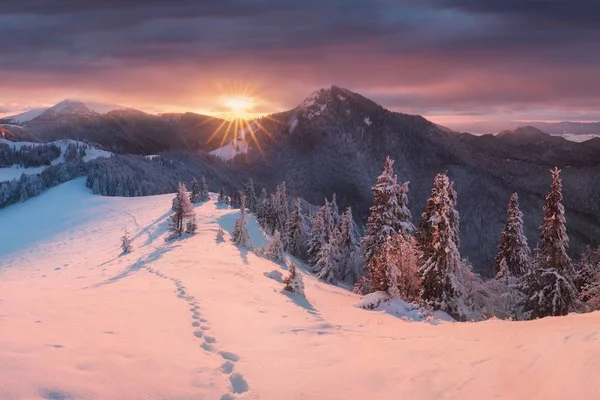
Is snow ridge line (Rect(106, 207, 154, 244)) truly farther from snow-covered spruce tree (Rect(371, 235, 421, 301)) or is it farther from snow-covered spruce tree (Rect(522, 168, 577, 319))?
snow-covered spruce tree (Rect(522, 168, 577, 319))

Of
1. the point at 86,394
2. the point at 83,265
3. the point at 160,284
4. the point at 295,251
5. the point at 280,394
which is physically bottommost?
the point at 295,251

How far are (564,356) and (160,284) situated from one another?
50.6ft

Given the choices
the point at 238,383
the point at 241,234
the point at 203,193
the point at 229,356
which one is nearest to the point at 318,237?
the point at 241,234

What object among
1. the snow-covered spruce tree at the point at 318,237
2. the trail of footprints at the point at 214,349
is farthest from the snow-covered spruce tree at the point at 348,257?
the trail of footprints at the point at 214,349

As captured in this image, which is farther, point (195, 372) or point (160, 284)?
point (160, 284)

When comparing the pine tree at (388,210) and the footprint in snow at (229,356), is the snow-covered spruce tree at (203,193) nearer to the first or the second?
the pine tree at (388,210)

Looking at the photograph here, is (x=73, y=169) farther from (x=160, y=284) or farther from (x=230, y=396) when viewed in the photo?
(x=230, y=396)

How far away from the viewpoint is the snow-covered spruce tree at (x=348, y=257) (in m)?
50.6

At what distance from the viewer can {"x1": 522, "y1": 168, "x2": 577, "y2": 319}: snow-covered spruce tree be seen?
26.1 meters

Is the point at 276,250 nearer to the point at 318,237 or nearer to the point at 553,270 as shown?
the point at 318,237

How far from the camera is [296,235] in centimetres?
6638

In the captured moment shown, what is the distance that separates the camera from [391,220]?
108ft

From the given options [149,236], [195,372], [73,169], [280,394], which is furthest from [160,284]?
[73,169]

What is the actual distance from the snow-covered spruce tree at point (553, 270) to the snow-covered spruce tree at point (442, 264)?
6149mm
